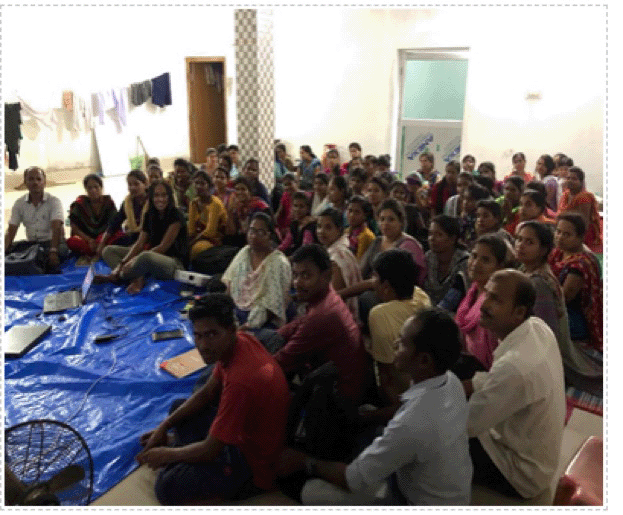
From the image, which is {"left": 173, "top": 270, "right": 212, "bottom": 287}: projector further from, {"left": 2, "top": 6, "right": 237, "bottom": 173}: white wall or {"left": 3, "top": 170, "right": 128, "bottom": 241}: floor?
{"left": 2, "top": 6, "right": 237, "bottom": 173}: white wall

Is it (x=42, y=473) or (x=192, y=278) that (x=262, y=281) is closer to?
(x=192, y=278)

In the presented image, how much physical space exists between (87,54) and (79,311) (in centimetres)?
803

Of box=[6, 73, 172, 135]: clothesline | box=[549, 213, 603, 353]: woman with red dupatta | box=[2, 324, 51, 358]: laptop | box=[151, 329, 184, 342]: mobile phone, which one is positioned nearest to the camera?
box=[549, 213, 603, 353]: woman with red dupatta

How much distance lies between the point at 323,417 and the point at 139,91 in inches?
418

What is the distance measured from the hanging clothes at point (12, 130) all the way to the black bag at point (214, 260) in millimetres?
5968

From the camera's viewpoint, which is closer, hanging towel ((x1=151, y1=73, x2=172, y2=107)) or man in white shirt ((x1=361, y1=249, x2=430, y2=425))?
man in white shirt ((x1=361, y1=249, x2=430, y2=425))

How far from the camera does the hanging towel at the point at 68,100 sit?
10.2 meters

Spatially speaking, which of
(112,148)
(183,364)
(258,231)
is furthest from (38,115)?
(183,364)

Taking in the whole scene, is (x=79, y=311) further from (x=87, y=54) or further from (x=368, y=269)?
(x=87, y=54)

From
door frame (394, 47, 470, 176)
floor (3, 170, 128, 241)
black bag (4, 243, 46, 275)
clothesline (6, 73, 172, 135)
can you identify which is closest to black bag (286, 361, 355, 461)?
black bag (4, 243, 46, 275)

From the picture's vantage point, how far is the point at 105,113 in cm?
1105

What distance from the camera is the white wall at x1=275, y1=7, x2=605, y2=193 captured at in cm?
787

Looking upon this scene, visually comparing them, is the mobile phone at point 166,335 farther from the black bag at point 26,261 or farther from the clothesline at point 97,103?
the clothesline at point 97,103

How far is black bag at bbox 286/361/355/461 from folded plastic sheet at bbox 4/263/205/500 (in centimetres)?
89
